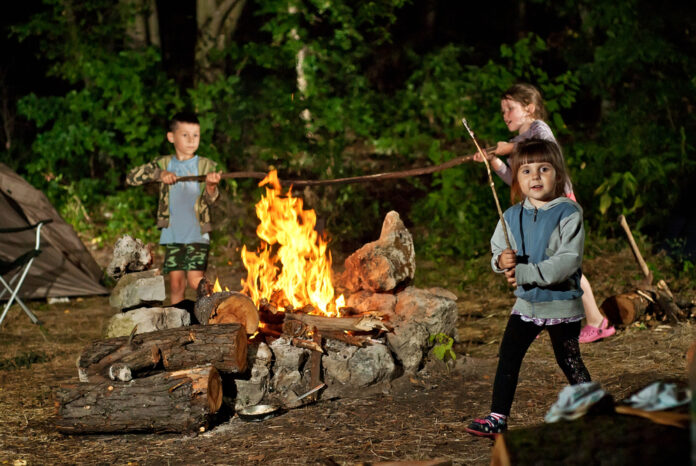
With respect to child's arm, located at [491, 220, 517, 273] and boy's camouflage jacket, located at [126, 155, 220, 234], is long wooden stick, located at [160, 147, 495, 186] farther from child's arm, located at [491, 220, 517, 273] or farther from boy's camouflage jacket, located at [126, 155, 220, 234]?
child's arm, located at [491, 220, 517, 273]

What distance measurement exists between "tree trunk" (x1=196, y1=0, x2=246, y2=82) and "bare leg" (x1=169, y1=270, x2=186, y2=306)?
21.0 feet

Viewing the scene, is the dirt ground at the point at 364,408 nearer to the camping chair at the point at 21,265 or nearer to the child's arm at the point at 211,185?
the camping chair at the point at 21,265

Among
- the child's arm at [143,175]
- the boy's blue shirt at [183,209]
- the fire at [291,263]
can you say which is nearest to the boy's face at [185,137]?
the boy's blue shirt at [183,209]

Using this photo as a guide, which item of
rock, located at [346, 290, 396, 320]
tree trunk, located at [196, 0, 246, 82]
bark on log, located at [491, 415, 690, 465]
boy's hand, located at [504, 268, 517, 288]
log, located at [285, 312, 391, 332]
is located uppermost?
tree trunk, located at [196, 0, 246, 82]

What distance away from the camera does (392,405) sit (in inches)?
202

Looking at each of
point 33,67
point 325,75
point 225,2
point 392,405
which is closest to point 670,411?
point 392,405

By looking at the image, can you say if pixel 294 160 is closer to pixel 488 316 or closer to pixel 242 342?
pixel 488 316

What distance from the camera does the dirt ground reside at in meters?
4.35

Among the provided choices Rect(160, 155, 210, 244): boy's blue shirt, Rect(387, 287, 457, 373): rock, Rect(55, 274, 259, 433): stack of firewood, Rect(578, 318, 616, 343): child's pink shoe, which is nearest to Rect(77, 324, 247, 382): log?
Rect(55, 274, 259, 433): stack of firewood

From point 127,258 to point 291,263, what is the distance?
1.28 metres

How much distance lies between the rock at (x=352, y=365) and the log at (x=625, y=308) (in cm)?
267

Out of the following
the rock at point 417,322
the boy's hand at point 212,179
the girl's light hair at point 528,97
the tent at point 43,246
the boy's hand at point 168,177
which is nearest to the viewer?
the rock at point 417,322

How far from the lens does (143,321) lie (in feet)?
17.6

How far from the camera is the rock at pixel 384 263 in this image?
5.83 meters
